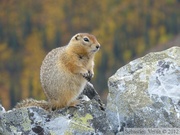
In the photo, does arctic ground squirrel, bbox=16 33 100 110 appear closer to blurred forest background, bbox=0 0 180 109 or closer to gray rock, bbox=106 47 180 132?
gray rock, bbox=106 47 180 132

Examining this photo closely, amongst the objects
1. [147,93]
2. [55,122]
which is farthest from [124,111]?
[55,122]

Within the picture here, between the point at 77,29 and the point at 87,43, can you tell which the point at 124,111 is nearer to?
the point at 87,43

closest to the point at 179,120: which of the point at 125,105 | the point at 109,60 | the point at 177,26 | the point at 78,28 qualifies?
the point at 125,105

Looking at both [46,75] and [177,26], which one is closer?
[46,75]

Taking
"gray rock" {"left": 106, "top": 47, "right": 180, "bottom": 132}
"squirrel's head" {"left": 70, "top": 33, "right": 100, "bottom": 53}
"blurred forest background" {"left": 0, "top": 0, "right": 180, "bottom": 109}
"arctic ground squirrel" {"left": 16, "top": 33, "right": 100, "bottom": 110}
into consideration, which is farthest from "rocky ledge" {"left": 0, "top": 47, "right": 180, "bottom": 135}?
"blurred forest background" {"left": 0, "top": 0, "right": 180, "bottom": 109}

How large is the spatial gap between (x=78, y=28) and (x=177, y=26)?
13981mm

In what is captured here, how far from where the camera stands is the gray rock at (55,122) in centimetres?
867

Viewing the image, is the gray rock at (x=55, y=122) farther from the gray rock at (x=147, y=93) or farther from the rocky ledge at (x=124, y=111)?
the gray rock at (x=147, y=93)

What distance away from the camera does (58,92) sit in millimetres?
9828

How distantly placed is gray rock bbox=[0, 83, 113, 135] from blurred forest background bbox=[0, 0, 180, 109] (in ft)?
188

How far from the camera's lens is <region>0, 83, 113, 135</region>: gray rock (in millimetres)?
8672

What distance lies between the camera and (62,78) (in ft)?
32.2

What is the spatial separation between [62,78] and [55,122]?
116 cm

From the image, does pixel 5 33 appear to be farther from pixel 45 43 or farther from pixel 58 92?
pixel 58 92
